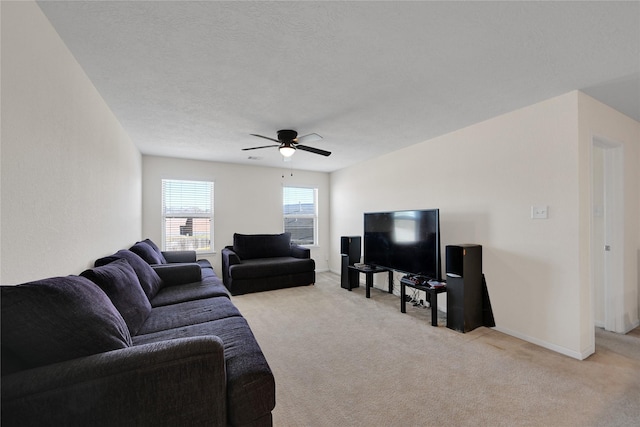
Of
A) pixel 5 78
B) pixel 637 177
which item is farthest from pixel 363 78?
pixel 637 177

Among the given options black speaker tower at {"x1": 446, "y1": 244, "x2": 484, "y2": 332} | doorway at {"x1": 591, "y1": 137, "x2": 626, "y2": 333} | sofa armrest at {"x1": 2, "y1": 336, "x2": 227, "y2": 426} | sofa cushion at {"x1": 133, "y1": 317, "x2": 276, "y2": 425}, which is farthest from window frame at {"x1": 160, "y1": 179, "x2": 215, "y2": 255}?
doorway at {"x1": 591, "y1": 137, "x2": 626, "y2": 333}

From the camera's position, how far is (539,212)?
8.83ft

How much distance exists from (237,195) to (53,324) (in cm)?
476

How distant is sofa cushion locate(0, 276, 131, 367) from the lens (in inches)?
38.6

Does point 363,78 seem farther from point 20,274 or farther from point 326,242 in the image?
point 326,242

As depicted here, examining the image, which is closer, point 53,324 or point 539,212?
point 53,324

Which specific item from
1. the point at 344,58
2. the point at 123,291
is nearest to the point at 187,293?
the point at 123,291

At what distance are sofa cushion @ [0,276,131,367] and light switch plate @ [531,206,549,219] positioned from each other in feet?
11.4

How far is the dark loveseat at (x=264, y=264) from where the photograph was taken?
4527mm

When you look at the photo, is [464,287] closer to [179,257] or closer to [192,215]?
[179,257]

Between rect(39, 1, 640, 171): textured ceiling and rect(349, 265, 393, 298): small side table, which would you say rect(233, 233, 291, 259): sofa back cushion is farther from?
rect(39, 1, 640, 171): textured ceiling

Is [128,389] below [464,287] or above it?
above

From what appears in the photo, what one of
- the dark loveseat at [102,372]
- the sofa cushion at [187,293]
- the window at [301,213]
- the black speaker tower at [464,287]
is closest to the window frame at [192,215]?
the window at [301,213]

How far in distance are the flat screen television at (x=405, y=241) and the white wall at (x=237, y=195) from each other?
2259 mm
